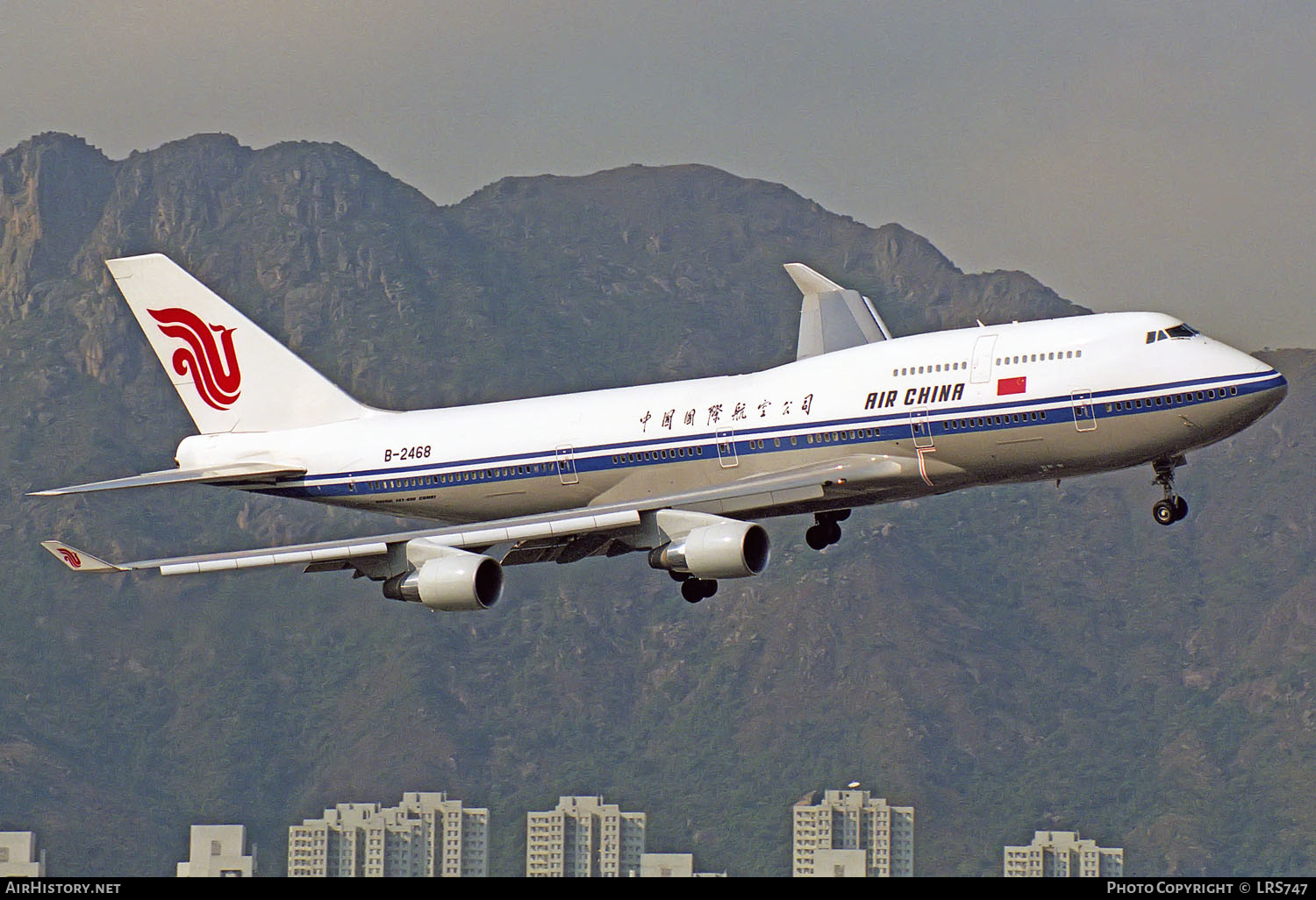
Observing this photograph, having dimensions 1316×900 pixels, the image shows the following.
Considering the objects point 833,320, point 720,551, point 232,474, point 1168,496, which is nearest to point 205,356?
point 232,474

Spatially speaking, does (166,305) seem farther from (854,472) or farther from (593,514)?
(854,472)

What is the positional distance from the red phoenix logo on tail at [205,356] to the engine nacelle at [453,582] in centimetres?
1911

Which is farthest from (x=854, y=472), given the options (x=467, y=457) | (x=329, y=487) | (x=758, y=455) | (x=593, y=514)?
(x=329, y=487)

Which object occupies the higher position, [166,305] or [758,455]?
[166,305]

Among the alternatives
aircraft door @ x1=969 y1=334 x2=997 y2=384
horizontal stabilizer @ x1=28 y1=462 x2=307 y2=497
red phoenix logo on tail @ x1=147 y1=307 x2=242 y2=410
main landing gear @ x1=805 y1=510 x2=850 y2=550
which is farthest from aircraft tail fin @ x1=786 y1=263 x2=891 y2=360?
red phoenix logo on tail @ x1=147 y1=307 x2=242 y2=410

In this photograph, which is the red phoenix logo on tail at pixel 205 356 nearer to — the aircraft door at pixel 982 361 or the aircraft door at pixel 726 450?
the aircraft door at pixel 726 450

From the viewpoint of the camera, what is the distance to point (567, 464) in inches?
2847

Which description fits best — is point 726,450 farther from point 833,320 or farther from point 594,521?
point 833,320

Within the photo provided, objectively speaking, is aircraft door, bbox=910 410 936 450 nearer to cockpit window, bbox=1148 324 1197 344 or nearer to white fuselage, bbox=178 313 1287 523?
white fuselage, bbox=178 313 1287 523

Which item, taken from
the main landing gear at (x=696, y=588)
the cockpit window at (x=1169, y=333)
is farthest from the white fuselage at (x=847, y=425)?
the main landing gear at (x=696, y=588)

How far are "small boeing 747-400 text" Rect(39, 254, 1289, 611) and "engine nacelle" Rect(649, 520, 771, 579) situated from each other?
0.23 feet
